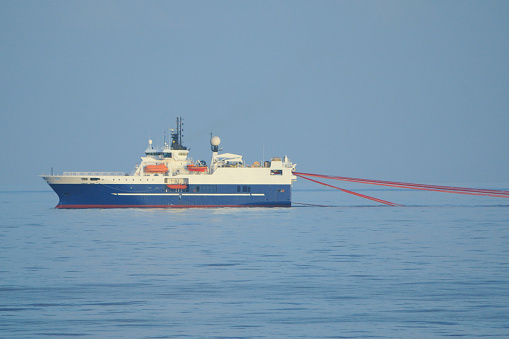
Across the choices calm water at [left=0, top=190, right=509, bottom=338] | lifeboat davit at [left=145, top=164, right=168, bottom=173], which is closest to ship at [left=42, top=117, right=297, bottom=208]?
lifeboat davit at [left=145, top=164, right=168, bottom=173]

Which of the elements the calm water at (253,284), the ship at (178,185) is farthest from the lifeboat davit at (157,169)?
the calm water at (253,284)

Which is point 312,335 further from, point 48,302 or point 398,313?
point 48,302

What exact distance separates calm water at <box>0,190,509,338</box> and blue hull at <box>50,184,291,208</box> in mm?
23465

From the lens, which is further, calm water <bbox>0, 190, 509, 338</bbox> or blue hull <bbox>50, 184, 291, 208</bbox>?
blue hull <bbox>50, 184, 291, 208</bbox>

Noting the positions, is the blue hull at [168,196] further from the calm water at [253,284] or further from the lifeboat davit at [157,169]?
the calm water at [253,284]

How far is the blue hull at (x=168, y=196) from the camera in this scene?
75.9 meters

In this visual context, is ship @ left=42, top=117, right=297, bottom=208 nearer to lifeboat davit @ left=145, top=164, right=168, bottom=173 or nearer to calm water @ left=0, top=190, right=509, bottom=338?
lifeboat davit @ left=145, top=164, right=168, bottom=173

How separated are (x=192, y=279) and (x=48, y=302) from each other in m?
7.02

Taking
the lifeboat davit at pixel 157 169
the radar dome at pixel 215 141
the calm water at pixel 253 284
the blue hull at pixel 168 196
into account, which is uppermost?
the radar dome at pixel 215 141

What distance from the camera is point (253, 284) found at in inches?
1112

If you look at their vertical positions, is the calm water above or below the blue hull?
below

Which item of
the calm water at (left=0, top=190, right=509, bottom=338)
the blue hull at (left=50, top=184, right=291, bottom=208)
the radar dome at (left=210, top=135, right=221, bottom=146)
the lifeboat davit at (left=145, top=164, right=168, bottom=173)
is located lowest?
the calm water at (left=0, top=190, right=509, bottom=338)

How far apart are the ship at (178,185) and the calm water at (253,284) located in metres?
23.5

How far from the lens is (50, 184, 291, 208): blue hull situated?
249 feet
